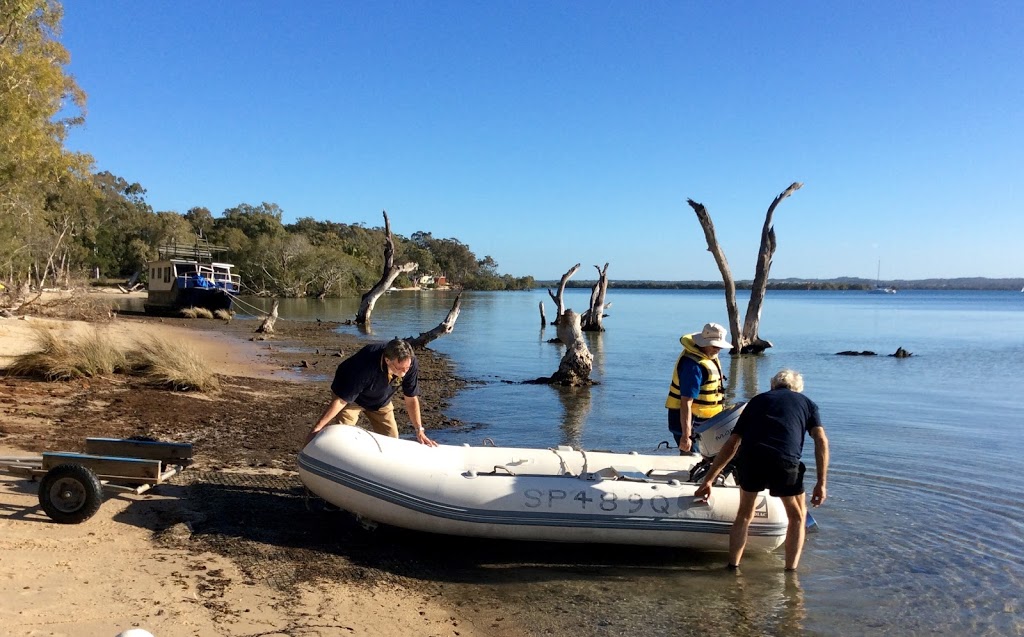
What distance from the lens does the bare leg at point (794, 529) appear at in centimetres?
514

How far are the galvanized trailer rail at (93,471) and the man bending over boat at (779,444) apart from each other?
14.6ft

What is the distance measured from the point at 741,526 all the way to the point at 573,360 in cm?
1031

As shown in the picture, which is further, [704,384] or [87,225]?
[87,225]

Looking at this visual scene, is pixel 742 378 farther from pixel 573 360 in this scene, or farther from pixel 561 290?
pixel 561 290

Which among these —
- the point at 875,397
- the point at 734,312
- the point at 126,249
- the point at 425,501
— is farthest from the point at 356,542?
the point at 126,249

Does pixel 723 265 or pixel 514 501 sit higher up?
pixel 723 265

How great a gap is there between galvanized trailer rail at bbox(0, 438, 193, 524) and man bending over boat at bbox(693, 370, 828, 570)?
445 centimetres

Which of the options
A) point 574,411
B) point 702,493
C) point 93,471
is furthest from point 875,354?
point 93,471

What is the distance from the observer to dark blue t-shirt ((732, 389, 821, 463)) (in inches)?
191

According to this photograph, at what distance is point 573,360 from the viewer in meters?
15.6

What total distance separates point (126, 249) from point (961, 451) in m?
66.1

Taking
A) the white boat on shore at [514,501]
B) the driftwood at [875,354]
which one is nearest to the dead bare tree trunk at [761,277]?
the driftwood at [875,354]

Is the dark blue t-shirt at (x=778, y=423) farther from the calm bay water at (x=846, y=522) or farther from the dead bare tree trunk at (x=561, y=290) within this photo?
the dead bare tree trunk at (x=561, y=290)

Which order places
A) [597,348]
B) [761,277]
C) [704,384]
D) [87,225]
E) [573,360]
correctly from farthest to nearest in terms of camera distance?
1. [87,225]
2. [597,348]
3. [761,277]
4. [573,360]
5. [704,384]
